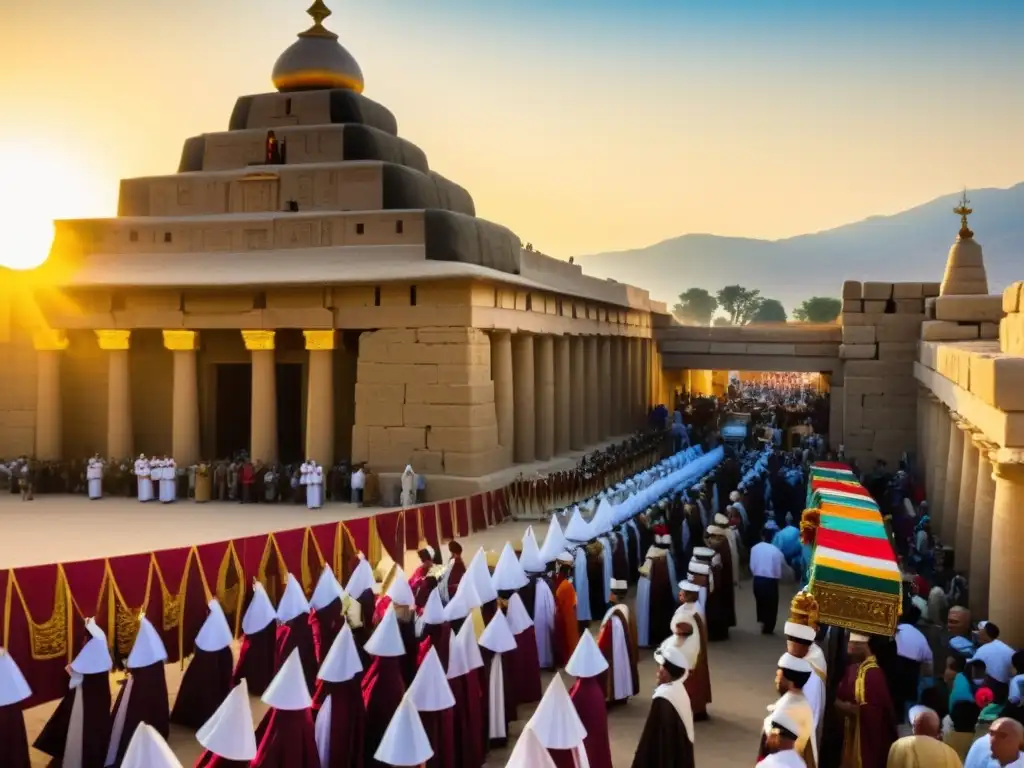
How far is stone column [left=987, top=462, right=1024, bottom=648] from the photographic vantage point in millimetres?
9781

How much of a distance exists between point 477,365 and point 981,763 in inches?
642

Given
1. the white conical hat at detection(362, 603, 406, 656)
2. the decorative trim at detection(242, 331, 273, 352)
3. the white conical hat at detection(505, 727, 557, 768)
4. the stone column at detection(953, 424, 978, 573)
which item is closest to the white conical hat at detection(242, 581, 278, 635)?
the white conical hat at detection(362, 603, 406, 656)

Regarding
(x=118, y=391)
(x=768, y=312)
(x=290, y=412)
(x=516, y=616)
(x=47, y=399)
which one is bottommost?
(x=516, y=616)

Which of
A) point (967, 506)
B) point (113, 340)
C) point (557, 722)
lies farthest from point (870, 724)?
point (113, 340)

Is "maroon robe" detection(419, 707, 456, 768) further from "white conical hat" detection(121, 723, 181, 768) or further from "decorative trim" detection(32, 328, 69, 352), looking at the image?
"decorative trim" detection(32, 328, 69, 352)

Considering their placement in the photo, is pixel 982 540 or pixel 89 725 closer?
pixel 89 725

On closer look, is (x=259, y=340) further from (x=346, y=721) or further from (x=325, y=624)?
(x=346, y=721)

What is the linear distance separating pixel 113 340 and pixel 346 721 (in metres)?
18.4

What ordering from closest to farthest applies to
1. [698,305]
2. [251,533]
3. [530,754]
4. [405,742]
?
[530,754]
[405,742]
[251,533]
[698,305]

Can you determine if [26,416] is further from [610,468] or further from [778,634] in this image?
[778,634]

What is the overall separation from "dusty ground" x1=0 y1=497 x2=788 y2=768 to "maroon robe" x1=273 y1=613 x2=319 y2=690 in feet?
2.56

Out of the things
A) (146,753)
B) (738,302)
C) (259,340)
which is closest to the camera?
(146,753)

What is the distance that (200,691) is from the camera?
9.26 m

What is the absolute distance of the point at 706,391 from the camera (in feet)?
187
